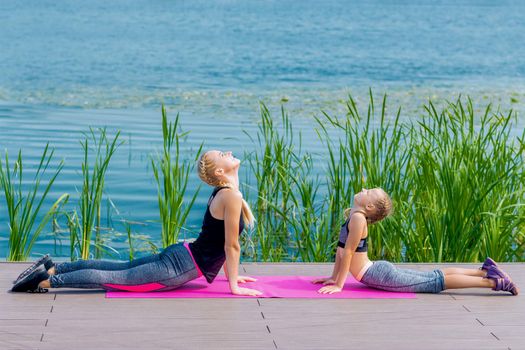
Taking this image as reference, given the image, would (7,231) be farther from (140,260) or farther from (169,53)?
(169,53)

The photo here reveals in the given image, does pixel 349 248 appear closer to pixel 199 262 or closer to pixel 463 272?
pixel 463 272

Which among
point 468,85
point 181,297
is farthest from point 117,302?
point 468,85

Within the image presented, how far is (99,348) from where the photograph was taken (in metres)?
3.42

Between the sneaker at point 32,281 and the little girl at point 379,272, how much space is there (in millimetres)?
1161

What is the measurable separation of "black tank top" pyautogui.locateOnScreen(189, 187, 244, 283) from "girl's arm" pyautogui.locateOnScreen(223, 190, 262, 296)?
0.08 meters

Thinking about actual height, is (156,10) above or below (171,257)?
above

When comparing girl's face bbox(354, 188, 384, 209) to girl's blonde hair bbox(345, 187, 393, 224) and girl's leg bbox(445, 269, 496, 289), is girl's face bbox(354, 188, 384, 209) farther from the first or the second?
girl's leg bbox(445, 269, 496, 289)

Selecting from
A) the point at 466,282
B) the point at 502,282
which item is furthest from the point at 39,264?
the point at 502,282

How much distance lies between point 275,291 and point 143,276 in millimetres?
560

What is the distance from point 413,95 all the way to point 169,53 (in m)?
8.50

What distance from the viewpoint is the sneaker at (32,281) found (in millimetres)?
4152

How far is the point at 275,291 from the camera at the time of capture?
14.1 ft

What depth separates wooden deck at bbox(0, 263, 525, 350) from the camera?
3.53 m

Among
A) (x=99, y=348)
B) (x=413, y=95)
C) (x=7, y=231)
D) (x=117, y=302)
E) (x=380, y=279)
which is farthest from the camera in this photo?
(x=413, y=95)
